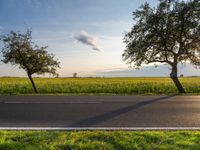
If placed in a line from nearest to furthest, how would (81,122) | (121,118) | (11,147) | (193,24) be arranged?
(11,147), (81,122), (121,118), (193,24)

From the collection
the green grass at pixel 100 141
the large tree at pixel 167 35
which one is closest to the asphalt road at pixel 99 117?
the green grass at pixel 100 141

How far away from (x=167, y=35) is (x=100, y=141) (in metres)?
19.1

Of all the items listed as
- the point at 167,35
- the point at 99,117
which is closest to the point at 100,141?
the point at 99,117

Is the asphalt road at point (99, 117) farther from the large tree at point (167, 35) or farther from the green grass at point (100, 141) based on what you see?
the large tree at point (167, 35)

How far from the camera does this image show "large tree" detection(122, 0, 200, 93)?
24344 mm

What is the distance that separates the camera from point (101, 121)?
9.80 m

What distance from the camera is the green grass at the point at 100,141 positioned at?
645cm

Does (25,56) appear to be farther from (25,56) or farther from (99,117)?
(99,117)

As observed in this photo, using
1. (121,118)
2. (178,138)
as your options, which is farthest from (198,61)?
(178,138)

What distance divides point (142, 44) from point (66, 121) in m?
16.2

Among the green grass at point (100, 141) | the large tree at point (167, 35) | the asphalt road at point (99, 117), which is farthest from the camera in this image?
the large tree at point (167, 35)

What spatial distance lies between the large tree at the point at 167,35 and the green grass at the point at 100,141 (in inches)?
700

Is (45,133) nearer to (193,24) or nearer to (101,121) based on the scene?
(101,121)

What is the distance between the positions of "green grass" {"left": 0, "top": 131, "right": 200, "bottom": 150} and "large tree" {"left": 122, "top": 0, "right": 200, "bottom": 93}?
58.4 ft
